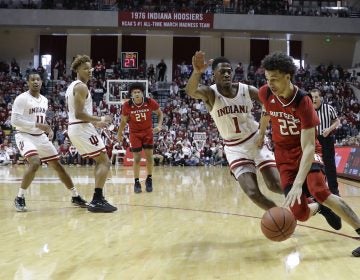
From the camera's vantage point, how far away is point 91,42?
3105 cm

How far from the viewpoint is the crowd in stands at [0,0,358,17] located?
90.3 ft

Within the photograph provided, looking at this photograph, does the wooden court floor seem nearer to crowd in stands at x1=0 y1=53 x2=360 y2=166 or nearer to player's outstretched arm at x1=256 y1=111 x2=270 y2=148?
player's outstretched arm at x1=256 y1=111 x2=270 y2=148

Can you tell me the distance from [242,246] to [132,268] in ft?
4.33

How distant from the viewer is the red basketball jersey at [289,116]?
13.4ft

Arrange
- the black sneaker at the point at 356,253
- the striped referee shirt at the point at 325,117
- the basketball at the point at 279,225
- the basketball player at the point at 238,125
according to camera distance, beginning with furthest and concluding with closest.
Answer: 1. the striped referee shirt at the point at 325,117
2. the basketball player at the point at 238,125
3. the black sneaker at the point at 356,253
4. the basketball at the point at 279,225

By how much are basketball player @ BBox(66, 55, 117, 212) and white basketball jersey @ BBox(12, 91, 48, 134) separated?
2.34ft

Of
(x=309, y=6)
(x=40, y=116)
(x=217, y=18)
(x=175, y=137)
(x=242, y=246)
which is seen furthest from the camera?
(x=309, y=6)

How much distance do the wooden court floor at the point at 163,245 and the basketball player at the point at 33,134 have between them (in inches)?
20.2

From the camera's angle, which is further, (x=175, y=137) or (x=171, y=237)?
(x=175, y=137)

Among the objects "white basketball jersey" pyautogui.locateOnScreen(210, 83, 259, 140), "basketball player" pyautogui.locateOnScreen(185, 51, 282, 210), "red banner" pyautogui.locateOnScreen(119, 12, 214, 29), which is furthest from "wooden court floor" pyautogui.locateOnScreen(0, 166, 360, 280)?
"red banner" pyautogui.locateOnScreen(119, 12, 214, 29)

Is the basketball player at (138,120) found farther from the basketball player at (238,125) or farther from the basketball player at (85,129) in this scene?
the basketball player at (238,125)

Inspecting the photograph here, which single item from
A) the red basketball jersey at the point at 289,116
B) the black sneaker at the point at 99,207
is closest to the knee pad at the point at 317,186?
the red basketball jersey at the point at 289,116

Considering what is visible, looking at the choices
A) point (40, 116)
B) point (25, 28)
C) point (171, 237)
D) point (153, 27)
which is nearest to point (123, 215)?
point (171, 237)

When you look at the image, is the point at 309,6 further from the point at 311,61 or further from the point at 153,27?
the point at 153,27
